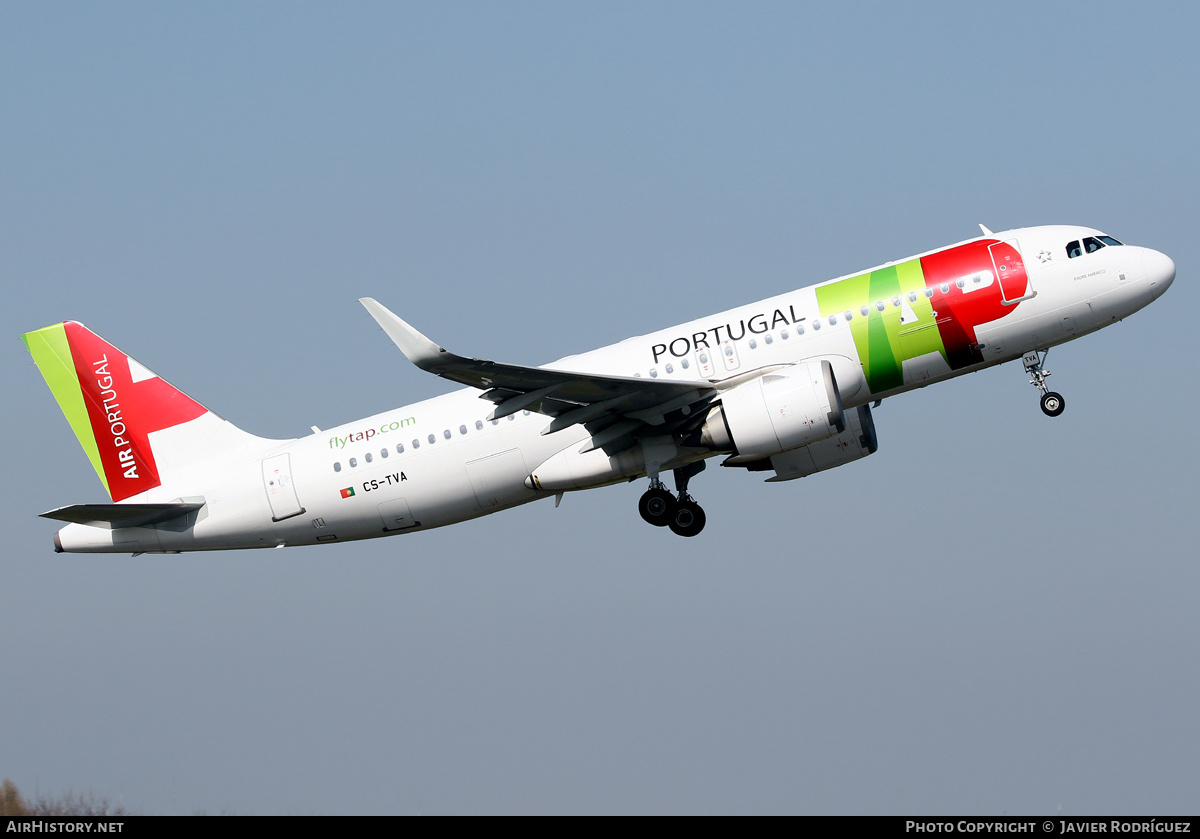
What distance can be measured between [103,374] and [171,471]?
3.45 metres

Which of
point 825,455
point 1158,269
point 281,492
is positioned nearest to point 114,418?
point 281,492

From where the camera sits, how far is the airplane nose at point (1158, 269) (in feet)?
98.1

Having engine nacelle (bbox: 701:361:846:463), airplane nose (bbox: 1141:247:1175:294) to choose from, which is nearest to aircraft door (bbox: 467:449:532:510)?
engine nacelle (bbox: 701:361:846:463)

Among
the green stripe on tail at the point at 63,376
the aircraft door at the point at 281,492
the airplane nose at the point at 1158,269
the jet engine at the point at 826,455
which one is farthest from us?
the green stripe on tail at the point at 63,376

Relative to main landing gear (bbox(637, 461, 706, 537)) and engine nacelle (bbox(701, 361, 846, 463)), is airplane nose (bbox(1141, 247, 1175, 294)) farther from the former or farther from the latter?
main landing gear (bbox(637, 461, 706, 537))

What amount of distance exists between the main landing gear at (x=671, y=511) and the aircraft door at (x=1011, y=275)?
347 inches

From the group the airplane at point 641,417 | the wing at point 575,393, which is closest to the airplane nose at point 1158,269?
the airplane at point 641,417

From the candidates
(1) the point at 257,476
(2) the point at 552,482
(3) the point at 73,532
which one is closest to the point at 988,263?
(2) the point at 552,482

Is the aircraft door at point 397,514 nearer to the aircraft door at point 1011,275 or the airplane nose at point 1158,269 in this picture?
the aircraft door at point 1011,275

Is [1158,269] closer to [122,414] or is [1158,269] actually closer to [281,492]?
[281,492]

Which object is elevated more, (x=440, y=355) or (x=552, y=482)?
(x=440, y=355)
